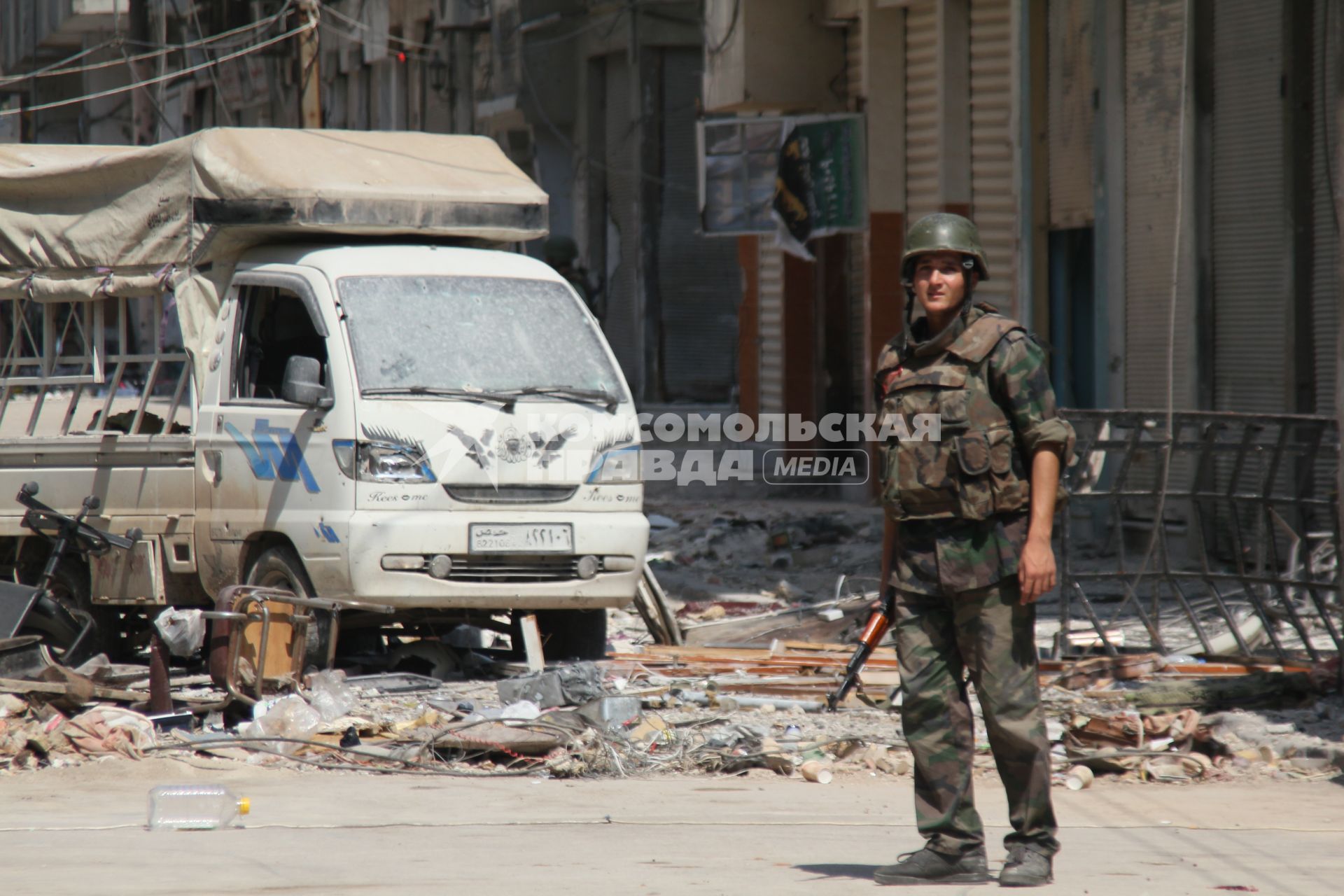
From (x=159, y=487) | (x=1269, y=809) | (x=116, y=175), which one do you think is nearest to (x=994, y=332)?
(x=1269, y=809)

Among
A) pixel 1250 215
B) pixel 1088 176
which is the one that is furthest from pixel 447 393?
pixel 1088 176

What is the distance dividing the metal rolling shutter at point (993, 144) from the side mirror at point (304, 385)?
7.20 metres

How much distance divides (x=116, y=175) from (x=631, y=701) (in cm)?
423

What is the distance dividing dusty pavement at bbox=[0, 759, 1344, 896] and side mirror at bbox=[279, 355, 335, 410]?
1947mm

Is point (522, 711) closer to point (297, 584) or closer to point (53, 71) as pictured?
point (297, 584)

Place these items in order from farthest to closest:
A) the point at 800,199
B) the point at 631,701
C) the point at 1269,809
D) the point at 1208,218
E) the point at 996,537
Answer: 1. the point at 800,199
2. the point at 1208,218
3. the point at 631,701
4. the point at 1269,809
5. the point at 996,537

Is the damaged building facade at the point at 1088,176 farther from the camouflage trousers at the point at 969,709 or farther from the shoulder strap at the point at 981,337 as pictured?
the camouflage trousers at the point at 969,709

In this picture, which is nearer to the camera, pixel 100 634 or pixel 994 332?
pixel 994 332

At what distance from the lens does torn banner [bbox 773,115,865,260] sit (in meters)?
16.7

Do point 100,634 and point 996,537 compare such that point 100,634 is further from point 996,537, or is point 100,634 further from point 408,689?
point 996,537

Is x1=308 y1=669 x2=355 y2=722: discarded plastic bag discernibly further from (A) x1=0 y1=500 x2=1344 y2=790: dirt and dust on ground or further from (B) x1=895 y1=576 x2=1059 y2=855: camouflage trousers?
(B) x1=895 y1=576 x2=1059 y2=855: camouflage trousers

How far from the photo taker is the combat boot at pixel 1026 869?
5156mm

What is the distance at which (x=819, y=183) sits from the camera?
1706 cm

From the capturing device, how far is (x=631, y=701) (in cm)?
786
